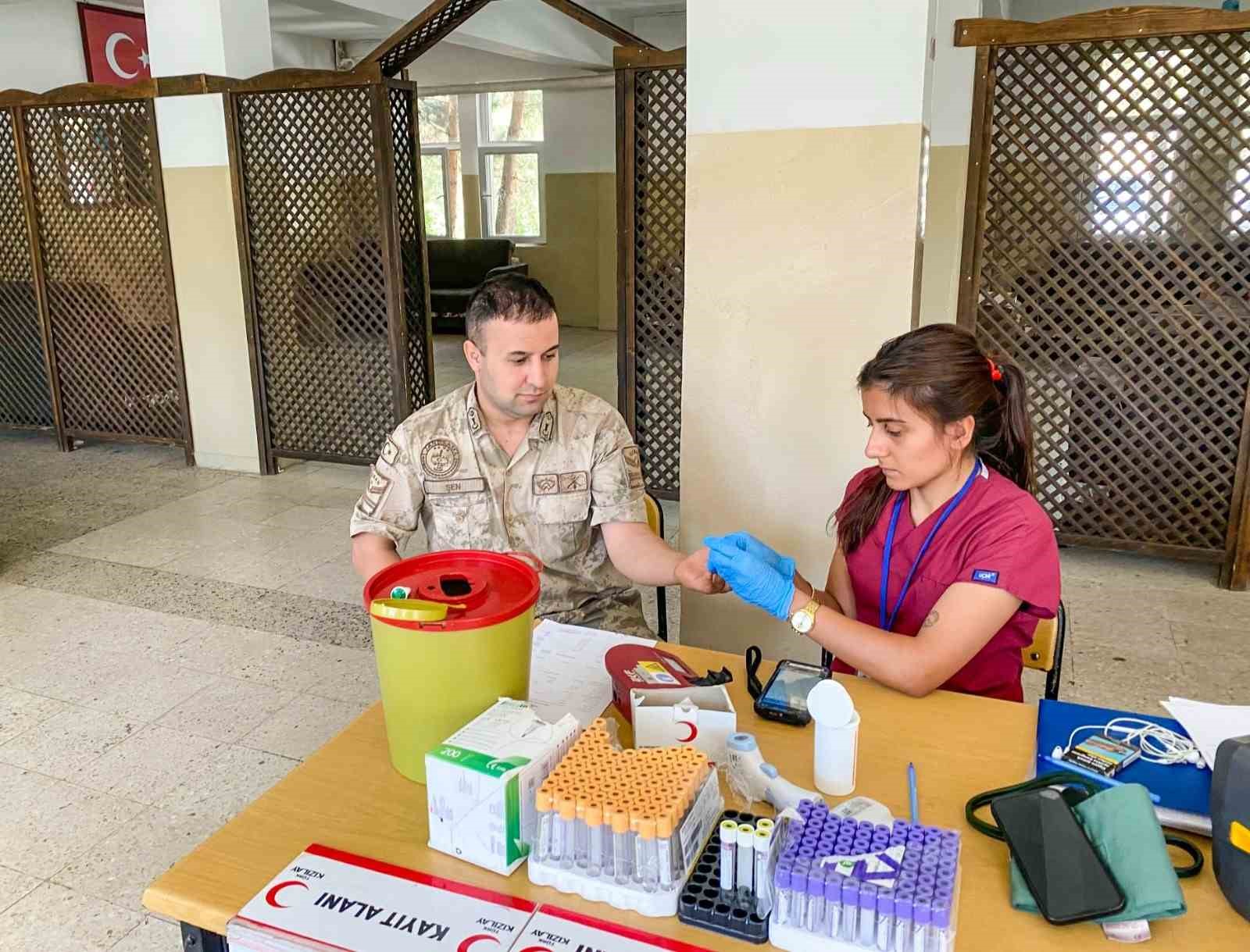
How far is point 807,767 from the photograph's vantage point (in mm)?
1248

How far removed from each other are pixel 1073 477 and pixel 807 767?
3.13 metres

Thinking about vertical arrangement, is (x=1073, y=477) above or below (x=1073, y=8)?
below

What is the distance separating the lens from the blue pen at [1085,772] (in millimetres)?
1165

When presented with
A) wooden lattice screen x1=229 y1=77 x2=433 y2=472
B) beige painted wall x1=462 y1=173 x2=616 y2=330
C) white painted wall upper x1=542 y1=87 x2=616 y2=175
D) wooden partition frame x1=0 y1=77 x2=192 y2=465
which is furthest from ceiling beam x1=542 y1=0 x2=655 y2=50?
wooden partition frame x1=0 y1=77 x2=192 y2=465

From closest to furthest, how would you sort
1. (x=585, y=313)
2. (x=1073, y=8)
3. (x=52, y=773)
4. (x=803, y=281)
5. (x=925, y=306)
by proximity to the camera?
(x=803, y=281) < (x=52, y=773) < (x=925, y=306) < (x=1073, y=8) < (x=585, y=313)

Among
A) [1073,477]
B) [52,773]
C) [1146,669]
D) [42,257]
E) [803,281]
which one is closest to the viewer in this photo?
[803,281]

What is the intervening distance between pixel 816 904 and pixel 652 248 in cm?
361

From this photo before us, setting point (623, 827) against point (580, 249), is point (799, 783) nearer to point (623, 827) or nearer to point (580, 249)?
point (623, 827)

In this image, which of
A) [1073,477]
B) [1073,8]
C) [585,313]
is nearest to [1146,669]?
[1073,477]

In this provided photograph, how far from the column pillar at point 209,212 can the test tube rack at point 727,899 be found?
4.86 metres

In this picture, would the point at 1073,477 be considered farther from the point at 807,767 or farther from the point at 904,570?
the point at 807,767

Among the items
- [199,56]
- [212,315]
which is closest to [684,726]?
[212,315]

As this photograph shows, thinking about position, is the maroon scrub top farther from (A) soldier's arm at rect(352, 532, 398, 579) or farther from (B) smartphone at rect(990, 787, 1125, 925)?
(A) soldier's arm at rect(352, 532, 398, 579)

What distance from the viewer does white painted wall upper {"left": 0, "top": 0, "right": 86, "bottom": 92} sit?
24.3ft
